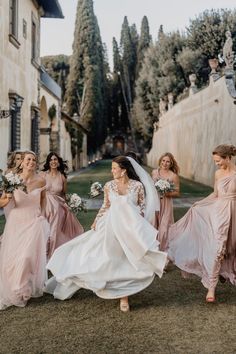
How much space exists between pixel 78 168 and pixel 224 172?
113ft

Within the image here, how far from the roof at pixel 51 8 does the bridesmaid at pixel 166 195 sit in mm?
16512

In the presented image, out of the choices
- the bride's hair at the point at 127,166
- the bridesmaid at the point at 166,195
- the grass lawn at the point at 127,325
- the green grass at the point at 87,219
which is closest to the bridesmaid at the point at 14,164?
the grass lawn at the point at 127,325

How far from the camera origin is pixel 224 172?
5.84 metres

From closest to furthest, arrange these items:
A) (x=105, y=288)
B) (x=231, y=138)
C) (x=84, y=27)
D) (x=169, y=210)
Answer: (x=105, y=288) < (x=169, y=210) < (x=231, y=138) < (x=84, y=27)

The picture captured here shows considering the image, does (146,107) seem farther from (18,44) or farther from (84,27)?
(18,44)

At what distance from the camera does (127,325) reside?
Result: 4578 millimetres

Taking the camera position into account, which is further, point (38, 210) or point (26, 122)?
point (26, 122)

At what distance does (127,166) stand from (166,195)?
1.90m

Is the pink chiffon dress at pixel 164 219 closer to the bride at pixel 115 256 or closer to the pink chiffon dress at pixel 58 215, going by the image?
the pink chiffon dress at pixel 58 215

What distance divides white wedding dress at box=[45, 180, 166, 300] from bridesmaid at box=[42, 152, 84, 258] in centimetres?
206

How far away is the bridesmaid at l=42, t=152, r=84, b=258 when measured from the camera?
24.1 ft

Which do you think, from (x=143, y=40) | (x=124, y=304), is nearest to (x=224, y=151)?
(x=124, y=304)

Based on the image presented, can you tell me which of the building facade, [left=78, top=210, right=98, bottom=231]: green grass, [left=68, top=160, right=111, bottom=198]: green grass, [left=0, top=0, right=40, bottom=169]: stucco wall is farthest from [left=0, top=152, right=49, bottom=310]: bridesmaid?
[left=0, top=0, right=40, bottom=169]: stucco wall

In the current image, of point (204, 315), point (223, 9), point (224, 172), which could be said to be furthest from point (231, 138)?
point (223, 9)
